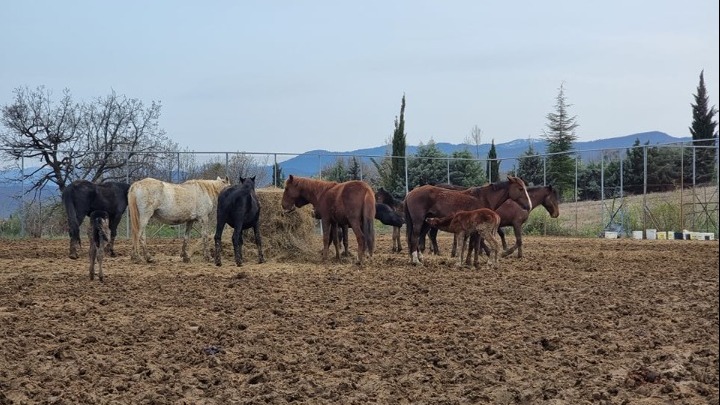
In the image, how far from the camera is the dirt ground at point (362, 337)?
5.66 m

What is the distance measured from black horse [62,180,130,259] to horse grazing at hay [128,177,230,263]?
1.08 meters

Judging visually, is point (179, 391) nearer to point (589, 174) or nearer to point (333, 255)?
point (333, 255)

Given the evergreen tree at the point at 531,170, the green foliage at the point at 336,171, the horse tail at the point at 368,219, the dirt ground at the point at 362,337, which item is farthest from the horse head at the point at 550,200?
the evergreen tree at the point at 531,170

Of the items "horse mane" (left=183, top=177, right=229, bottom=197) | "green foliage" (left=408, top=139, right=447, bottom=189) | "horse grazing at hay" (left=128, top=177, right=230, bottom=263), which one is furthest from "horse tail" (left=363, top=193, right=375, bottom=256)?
"green foliage" (left=408, top=139, right=447, bottom=189)

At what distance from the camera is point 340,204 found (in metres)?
14.6

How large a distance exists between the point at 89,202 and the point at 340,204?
17.6ft

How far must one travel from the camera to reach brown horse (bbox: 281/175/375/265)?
1450 cm

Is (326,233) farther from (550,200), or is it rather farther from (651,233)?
(651,233)

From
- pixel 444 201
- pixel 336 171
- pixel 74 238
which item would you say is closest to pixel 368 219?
pixel 444 201

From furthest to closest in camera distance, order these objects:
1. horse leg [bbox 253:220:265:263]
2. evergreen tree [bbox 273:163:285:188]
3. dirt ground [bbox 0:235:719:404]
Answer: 1. evergreen tree [bbox 273:163:285:188]
2. horse leg [bbox 253:220:265:263]
3. dirt ground [bbox 0:235:719:404]

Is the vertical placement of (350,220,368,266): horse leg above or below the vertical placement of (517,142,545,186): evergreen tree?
below

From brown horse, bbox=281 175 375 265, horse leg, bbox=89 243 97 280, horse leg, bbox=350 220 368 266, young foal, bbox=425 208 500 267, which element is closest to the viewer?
horse leg, bbox=89 243 97 280

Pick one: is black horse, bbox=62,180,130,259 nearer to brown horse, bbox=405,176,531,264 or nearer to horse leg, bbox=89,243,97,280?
horse leg, bbox=89,243,97,280

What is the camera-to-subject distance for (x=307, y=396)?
5648mm
